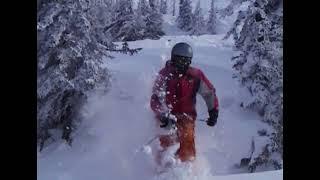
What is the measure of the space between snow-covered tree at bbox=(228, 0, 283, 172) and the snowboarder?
78.4 inches

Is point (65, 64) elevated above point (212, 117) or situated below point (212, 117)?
above

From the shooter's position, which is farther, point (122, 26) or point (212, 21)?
point (212, 21)

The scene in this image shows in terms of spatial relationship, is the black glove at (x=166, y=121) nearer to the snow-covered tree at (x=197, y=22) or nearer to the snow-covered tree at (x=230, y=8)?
the snow-covered tree at (x=197, y=22)

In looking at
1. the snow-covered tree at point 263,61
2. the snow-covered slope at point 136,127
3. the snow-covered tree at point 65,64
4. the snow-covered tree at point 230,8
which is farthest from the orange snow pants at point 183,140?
the snow-covered tree at point 230,8

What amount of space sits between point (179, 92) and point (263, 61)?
2.56 metres

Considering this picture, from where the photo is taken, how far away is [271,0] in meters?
8.38

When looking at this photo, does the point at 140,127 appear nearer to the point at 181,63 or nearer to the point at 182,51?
the point at 181,63

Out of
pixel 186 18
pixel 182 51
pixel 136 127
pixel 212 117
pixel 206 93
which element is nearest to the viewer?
pixel 182 51

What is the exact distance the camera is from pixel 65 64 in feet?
25.9

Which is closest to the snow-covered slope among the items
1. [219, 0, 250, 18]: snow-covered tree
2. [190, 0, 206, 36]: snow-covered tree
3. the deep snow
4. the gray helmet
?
the deep snow

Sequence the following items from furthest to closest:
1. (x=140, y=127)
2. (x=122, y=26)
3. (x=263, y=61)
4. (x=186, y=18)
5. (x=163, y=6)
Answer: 1. (x=186, y=18)
2. (x=263, y=61)
3. (x=163, y=6)
4. (x=122, y=26)
5. (x=140, y=127)

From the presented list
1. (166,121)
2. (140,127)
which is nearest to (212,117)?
(166,121)

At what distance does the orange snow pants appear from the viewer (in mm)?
6426
